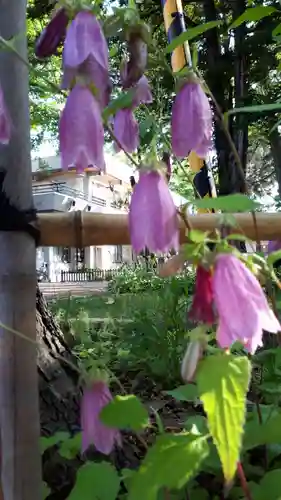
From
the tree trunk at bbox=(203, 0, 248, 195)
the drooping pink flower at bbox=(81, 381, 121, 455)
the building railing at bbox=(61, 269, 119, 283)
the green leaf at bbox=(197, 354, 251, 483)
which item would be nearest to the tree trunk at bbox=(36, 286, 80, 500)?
the drooping pink flower at bbox=(81, 381, 121, 455)

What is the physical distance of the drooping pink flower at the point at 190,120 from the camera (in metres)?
0.70

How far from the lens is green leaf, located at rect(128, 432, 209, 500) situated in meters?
0.63

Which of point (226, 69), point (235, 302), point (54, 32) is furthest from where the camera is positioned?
point (226, 69)

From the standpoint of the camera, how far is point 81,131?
2.09 feet

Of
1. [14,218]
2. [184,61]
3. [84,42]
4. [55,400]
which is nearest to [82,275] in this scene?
[55,400]

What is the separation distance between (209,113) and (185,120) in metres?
0.03

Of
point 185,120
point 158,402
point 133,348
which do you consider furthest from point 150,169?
point 133,348

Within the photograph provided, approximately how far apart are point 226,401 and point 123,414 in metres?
0.19

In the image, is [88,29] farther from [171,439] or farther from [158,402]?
[158,402]

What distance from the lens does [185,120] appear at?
2.30 ft

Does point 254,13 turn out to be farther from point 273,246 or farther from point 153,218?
point 153,218

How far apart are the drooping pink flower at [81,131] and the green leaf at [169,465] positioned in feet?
1.12

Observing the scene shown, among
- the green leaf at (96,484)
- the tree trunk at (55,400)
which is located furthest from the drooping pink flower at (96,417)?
the tree trunk at (55,400)

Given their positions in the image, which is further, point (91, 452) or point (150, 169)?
point (91, 452)
